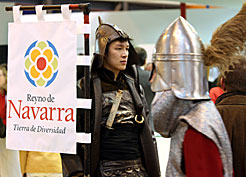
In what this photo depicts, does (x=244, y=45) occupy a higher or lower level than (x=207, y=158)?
higher

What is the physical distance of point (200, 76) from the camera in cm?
201

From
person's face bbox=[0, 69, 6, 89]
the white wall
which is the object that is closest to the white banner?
the white wall

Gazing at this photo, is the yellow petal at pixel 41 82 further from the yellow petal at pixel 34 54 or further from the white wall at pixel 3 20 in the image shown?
the white wall at pixel 3 20

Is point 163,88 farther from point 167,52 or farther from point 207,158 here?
point 207,158

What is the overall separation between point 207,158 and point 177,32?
543 millimetres

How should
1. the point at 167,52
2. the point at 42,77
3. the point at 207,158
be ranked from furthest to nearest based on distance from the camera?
the point at 42,77, the point at 167,52, the point at 207,158

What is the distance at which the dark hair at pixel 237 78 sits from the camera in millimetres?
2350

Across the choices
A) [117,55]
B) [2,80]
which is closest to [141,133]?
[117,55]

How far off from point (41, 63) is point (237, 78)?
985 mm

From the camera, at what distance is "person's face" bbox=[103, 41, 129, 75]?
105 inches

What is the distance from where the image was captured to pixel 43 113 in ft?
7.91

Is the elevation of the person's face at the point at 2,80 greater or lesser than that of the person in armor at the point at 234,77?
lesser

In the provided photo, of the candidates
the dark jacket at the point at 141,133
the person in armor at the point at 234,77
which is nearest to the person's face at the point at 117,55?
the dark jacket at the point at 141,133

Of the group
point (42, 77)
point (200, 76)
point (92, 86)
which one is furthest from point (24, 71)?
point (200, 76)
